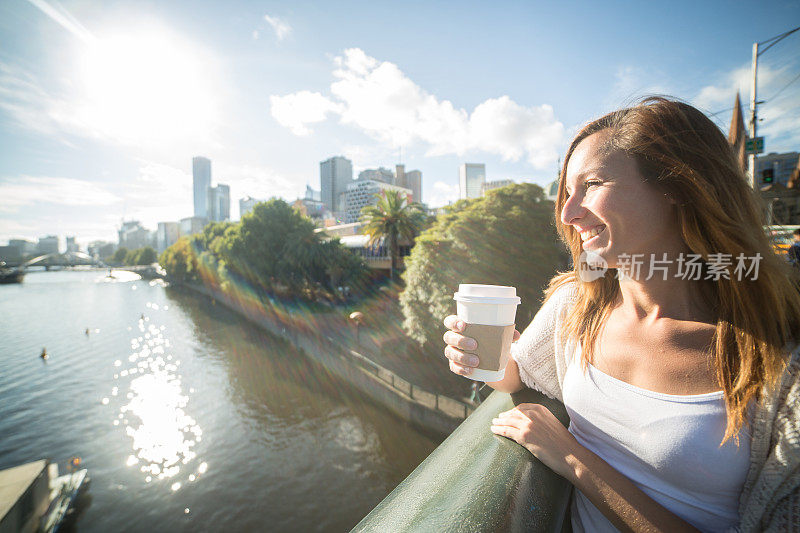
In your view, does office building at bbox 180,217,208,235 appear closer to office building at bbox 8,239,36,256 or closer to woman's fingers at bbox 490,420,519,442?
office building at bbox 8,239,36,256

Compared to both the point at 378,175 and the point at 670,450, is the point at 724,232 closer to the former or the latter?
the point at 670,450

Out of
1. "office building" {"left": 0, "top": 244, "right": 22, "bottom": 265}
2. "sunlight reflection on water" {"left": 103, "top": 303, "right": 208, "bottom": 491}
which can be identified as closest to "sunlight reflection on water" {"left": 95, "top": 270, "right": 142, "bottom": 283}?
"office building" {"left": 0, "top": 244, "right": 22, "bottom": 265}

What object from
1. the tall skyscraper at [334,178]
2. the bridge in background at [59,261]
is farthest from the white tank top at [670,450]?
the bridge in background at [59,261]

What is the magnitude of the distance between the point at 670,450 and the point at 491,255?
1277 cm

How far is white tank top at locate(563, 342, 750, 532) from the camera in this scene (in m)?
1.04

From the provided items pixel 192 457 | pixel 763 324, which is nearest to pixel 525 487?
pixel 763 324

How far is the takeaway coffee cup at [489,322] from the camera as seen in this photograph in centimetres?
145

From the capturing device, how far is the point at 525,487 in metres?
1.05

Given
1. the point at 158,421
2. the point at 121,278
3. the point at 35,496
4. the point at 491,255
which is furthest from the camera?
the point at 121,278

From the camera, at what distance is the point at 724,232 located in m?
1.22

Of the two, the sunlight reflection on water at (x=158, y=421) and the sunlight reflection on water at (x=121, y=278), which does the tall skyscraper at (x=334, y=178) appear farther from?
the sunlight reflection on water at (x=158, y=421)

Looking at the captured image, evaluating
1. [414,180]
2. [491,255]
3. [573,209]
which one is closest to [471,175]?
[414,180]

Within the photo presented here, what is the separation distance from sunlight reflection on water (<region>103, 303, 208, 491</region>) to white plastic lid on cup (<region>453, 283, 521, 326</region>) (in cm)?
1789

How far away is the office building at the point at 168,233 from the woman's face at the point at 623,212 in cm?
19752
